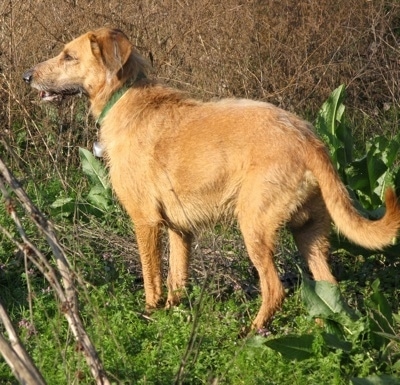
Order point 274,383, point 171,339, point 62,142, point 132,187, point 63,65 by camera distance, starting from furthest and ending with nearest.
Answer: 1. point 62,142
2. point 63,65
3. point 132,187
4. point 171,339
5. point 274,383

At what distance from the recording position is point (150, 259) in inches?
255

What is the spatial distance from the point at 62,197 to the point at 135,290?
4.45 feet

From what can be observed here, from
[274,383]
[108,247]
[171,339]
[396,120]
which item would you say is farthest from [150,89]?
[396,120]

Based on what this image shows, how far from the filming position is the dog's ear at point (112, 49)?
257 inches

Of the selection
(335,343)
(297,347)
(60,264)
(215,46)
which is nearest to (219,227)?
(297,347)

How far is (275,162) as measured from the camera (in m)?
5.70

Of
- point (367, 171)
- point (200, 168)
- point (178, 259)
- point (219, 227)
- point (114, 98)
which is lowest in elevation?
point (219, 227)

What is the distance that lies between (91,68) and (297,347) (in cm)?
264

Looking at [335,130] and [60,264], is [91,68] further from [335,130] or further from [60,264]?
[60,264]

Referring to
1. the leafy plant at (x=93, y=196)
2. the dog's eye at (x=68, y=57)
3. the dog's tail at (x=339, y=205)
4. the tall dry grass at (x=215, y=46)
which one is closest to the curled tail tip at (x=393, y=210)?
the dog's tail at (x=339, y=205)

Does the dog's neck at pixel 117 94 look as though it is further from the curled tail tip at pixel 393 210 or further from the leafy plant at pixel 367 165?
the curled tail tip at pixel 393 210

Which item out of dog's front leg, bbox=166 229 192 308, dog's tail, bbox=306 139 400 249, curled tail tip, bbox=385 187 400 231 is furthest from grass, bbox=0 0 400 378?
curled tail tip, bbox=385 187 400 231

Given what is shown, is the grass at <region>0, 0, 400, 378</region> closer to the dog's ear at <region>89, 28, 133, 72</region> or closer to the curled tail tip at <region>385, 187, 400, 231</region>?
the curled tail tip at <region>385, 187, 400, 231</region>

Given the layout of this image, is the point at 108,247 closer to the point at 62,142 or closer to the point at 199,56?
the point at 62,142
